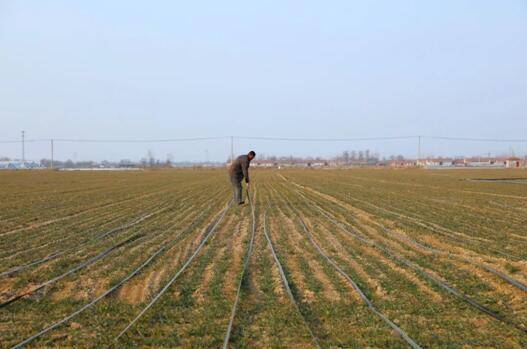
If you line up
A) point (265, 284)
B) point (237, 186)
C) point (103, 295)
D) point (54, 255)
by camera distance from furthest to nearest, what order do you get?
point (237, 186)
point (54, 255)
point (265, 284)
point (103, 295)

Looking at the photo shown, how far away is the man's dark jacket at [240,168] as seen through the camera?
16031 mm

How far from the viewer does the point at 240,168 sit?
16.4 metres

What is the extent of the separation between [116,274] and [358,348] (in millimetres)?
4379

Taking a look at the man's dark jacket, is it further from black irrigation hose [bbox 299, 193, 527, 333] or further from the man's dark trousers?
black irrigation hose [bbox 299, 193, 527, 333]

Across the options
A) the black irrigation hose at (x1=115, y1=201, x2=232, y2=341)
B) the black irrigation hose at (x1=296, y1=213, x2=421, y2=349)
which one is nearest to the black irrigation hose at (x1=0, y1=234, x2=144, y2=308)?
the black irrigation hose at (x1=115, y1=201, x2=232, y2=341)

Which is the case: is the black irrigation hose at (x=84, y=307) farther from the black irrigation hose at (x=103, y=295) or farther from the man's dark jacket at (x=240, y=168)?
the man's dark jacket at (x=240, y=168)

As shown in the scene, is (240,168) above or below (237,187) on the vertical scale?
above

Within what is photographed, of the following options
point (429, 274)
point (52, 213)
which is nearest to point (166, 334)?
point (429, 274)

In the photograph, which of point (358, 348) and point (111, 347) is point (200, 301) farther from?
point (358, 348)

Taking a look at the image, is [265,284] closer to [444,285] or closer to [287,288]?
[287,288]

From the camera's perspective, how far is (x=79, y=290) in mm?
6469

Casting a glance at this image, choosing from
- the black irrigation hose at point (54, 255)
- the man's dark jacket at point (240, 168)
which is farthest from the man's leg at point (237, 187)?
the black irrigation hose at point (54, 255)

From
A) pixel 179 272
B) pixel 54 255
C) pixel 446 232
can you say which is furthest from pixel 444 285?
pixel 54 255

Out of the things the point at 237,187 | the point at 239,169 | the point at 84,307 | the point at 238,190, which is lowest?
the point at 84,307
